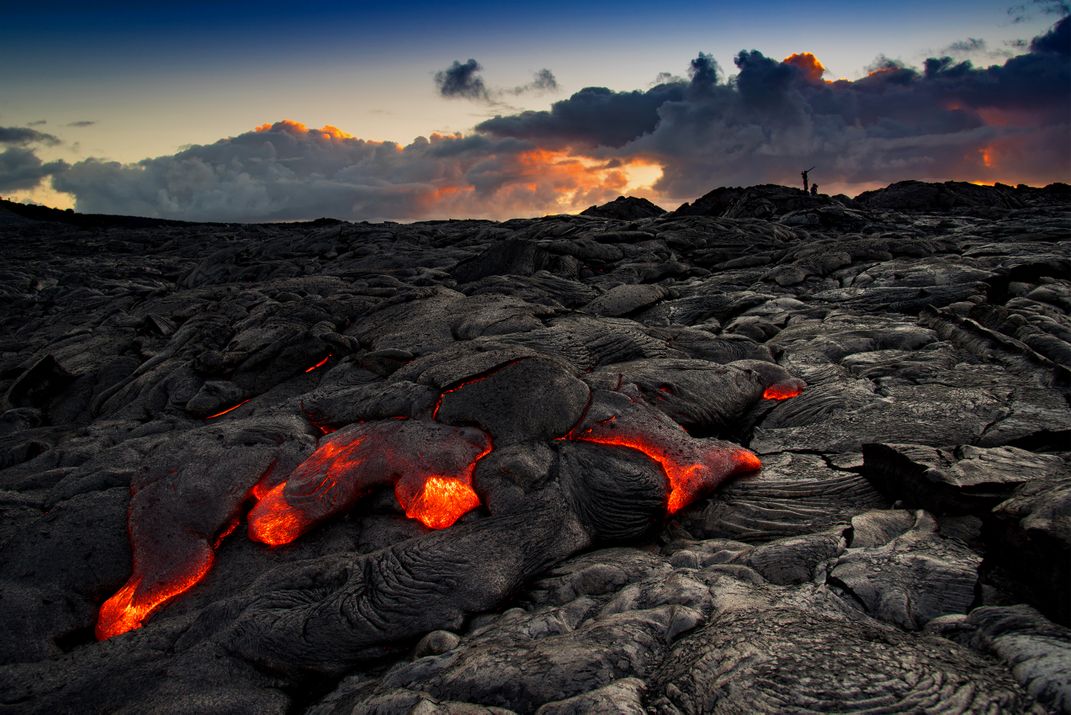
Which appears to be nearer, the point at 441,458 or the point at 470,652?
the point at 470,652

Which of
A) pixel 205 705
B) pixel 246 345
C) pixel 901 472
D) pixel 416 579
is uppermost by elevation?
pixel 246 345

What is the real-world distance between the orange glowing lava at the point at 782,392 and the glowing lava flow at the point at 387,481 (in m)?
4.83

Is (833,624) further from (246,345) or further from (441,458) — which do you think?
(246,345)

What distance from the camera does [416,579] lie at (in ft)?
17.1

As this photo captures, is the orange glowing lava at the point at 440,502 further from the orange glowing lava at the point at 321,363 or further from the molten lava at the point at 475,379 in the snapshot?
the orange glowing lava at the point at 321,363

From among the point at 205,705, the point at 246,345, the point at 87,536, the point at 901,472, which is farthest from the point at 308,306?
the point at 901,472

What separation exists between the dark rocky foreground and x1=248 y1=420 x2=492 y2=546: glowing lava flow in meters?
0.04

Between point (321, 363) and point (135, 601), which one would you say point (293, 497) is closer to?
point (135, 601)

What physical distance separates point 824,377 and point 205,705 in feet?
30.2

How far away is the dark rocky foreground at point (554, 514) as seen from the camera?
365cm

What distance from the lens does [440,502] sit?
6.51 meters

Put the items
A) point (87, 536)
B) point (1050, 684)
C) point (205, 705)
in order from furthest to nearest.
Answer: point (87, 536)
point (205, 705)
point (1050, 684)

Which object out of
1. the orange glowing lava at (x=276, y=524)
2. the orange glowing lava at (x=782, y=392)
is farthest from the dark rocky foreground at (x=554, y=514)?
the orange glowing lava at (x=782, y=392)

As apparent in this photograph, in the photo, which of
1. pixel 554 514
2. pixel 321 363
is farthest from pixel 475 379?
pixel 321 363
